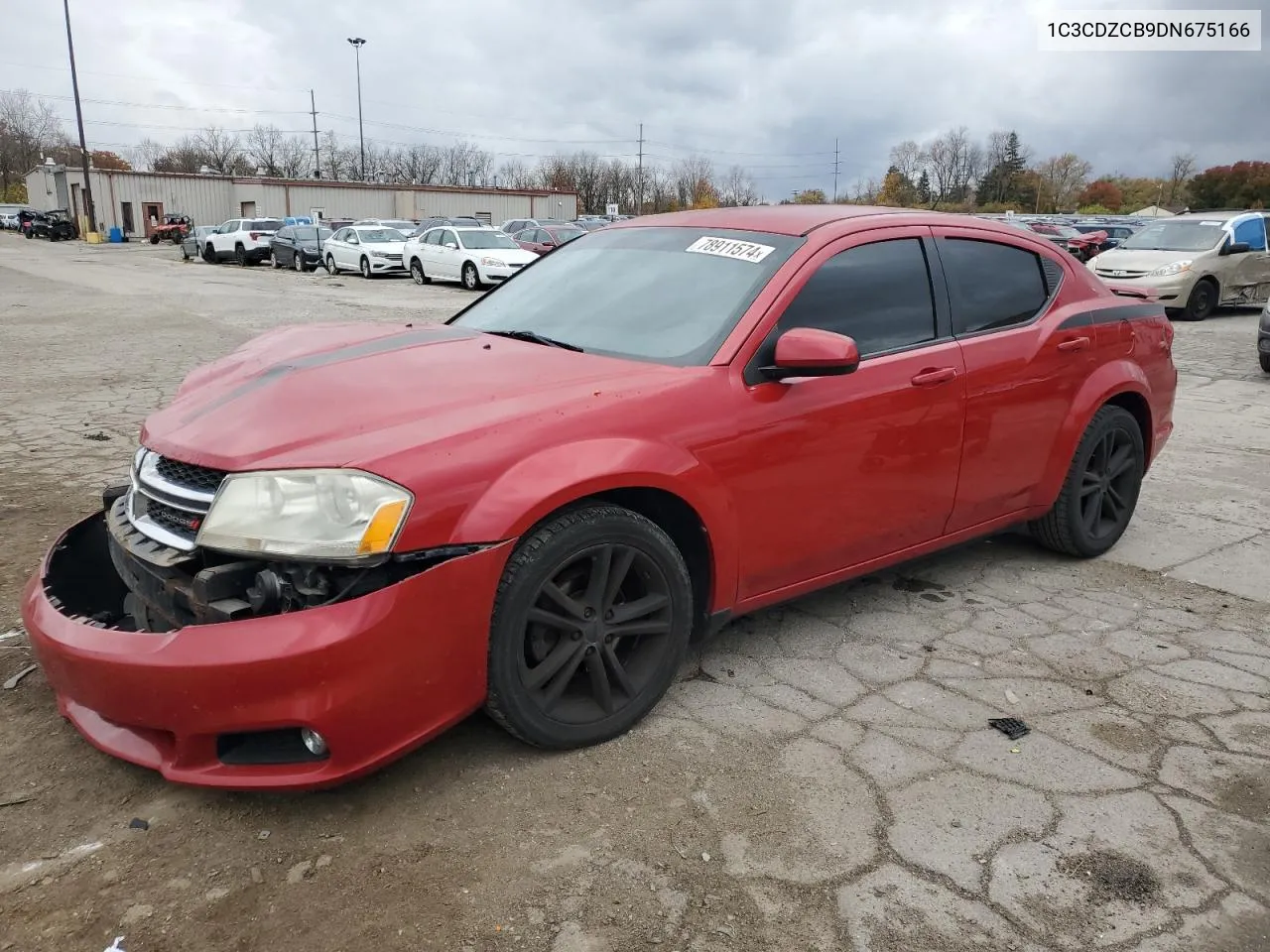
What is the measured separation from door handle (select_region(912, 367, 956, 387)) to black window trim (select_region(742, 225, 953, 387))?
0.11 meters

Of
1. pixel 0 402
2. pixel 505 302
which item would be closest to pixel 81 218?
pixel 0 402

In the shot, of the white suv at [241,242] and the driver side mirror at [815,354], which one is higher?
the white suv at [241,242]

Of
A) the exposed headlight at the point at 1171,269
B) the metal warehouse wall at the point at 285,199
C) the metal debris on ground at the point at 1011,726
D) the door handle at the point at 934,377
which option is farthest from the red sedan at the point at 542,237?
the metal warehouse wall at the point at 285,199

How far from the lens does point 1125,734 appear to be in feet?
9.85

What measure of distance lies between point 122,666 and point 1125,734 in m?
2.91

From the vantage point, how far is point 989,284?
13.0 feet

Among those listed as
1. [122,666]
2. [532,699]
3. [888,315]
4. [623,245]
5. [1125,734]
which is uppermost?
[623,245]

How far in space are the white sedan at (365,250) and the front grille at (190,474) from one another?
24653mm

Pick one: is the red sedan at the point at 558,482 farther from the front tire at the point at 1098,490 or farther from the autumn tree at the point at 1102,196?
the autumn tree at the point at 1102,196

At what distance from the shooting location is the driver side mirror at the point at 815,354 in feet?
9.66

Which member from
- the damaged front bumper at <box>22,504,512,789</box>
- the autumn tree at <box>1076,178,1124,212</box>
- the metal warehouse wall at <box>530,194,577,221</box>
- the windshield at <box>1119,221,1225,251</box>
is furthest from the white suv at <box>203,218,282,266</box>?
the autumn tree at <box>1076,178,1124,212</box>

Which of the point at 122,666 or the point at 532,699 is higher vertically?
the point at 122,666

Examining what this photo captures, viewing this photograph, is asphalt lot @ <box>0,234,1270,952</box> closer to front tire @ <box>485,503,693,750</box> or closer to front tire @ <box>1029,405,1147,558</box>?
front tire @ <box>485,503,693,750</box>

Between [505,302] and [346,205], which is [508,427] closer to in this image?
[505,302]
